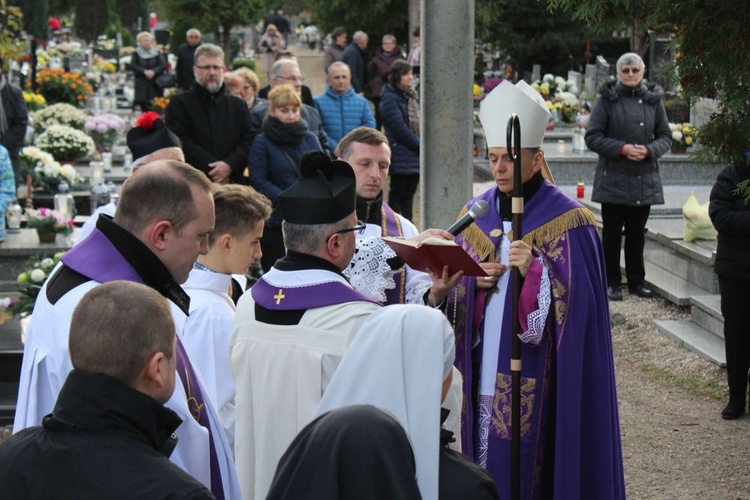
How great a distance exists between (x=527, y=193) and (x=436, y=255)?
73 cm

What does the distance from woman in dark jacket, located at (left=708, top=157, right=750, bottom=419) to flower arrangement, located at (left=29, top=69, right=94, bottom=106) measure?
15520mm

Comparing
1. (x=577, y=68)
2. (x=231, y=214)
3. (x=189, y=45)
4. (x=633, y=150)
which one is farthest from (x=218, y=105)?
(x=577, y=68)

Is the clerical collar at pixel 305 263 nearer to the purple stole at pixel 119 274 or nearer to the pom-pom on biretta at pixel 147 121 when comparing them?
the purple stole at pixel 119 274

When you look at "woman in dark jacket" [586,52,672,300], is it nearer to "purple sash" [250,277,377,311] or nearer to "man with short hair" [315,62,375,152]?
"man with short hair" [315,62,375,152]

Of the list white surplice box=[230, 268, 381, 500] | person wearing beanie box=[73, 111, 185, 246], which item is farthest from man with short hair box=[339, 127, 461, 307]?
person wearing beanie box=[73, 111, 185, 246]

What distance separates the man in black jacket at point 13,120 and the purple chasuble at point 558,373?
29.5 ft

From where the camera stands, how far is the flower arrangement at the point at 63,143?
14008 millimetres

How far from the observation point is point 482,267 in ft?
15.0

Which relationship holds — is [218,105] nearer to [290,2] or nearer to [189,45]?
[189,45]

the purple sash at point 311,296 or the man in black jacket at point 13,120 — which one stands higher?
the man in black jacket at point 13,120

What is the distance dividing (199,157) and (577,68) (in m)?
19.3

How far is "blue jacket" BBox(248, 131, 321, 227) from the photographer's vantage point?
8695 millimetres

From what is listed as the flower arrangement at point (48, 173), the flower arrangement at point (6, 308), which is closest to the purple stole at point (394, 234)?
the flower arrangement at point (6, 308)

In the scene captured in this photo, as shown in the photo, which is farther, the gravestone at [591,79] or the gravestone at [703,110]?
the gravestone at [591,79]
